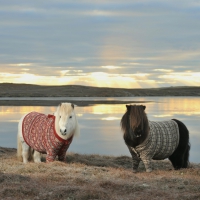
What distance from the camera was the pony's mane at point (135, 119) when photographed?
8758mm

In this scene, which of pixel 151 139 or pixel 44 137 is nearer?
pixel 151 139

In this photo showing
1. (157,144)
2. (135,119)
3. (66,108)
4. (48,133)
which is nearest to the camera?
(135,119)

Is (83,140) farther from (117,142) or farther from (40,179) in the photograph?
(40,179)

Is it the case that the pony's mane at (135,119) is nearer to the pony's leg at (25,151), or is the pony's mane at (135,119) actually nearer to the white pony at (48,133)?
the white pony at (48,133)

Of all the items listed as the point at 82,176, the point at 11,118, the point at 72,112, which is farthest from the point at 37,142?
the point at 11,118

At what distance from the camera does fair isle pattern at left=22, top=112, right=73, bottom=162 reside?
392 inches

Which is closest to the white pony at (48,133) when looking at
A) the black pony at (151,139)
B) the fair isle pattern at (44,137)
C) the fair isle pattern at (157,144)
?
the fair isle pattern at (44,137)

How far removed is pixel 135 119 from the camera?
8.77m

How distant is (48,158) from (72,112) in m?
1.23

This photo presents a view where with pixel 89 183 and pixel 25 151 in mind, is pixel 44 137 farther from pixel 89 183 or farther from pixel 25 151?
pixel 89 183

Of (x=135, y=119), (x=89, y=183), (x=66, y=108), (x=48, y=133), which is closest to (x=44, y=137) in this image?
(x=48, y=133)

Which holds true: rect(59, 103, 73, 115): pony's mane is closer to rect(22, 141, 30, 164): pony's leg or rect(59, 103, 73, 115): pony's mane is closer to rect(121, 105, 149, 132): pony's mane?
rect(121, 105, 149, 132): pony's mane

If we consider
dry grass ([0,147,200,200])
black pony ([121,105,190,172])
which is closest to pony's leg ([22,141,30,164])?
dry grass ([0,147,200,200])

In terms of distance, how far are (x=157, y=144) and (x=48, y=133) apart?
2561 mm
